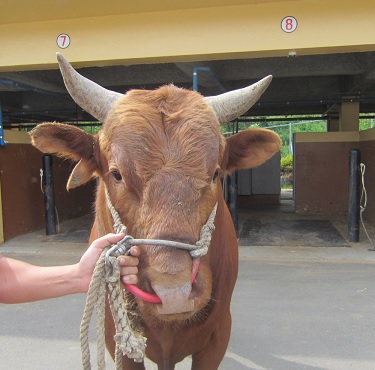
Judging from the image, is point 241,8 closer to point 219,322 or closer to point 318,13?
point 318,13

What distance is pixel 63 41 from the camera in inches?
261

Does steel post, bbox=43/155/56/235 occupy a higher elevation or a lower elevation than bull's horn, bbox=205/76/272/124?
lower

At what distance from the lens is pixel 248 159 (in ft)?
8.52

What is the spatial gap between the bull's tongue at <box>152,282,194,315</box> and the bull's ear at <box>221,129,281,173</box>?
1.08 m

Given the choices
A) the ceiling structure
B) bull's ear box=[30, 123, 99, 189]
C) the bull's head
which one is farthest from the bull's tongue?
the ceiling structure

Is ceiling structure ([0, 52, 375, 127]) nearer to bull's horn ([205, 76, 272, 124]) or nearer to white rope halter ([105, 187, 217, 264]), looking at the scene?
bull's horn ([205, 76, 272, 124])

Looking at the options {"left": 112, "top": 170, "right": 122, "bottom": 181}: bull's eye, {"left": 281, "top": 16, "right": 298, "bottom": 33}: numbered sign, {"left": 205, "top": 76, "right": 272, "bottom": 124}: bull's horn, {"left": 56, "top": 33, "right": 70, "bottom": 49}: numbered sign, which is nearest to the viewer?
{"left": 112, "top": 170, "right": 122, "bottom": 181}: bull's eye

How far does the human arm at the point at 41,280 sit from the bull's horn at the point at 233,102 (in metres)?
1.07

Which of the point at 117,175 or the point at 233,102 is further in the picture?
the point at 233,102

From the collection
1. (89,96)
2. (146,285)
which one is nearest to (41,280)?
(146,285)

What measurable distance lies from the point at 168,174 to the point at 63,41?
5733 millimetres

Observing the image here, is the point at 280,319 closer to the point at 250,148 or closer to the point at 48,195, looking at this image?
the point at 250,148

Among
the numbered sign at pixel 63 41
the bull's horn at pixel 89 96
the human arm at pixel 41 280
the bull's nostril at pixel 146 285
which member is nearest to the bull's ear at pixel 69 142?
the bull's horn at pixel 89 96

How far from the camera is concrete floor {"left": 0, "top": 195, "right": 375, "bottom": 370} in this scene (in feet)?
12.5
